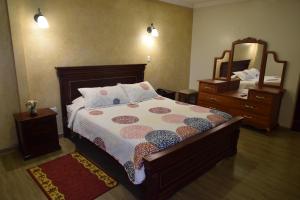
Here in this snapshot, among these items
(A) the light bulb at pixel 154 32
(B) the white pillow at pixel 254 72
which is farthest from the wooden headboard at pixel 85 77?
(B) the white pillow at pixel 254 72

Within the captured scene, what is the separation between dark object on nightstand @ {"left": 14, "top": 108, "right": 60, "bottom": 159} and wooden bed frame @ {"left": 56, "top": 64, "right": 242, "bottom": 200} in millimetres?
456

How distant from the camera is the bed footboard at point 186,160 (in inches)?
69.6

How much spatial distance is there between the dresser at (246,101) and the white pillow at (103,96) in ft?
5.99

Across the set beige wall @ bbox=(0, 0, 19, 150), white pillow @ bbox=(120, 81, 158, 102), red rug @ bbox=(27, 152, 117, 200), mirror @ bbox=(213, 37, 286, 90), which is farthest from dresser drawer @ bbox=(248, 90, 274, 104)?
beige wall @ bbox=(0, 0, 19, 150)

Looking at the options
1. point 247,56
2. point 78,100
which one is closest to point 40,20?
point 78,100

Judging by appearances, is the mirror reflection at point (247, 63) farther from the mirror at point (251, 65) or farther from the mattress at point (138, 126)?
the mattress at point (138, 126)

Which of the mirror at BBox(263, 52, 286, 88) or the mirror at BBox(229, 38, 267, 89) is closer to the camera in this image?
the mirror at BBox(263, 52, 286, 88)

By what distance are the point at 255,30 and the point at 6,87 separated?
4.17 meters

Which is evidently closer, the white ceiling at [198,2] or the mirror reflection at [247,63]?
the mirror reflection at [247,63]

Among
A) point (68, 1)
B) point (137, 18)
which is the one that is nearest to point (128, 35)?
point (137, 18)

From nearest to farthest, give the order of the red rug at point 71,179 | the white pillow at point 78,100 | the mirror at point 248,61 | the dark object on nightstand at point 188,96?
1. the red rug at point 71,179
2. the white pillow at point 78,100
3. the mirror at point 248,61
4. the dark object on nightstand at point 188,96

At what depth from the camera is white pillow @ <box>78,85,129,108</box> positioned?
9.64 ft

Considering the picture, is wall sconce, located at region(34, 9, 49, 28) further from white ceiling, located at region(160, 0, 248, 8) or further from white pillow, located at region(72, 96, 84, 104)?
white ceiling, located at region(160, 0, 248, 8)

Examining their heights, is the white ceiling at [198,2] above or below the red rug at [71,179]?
above
